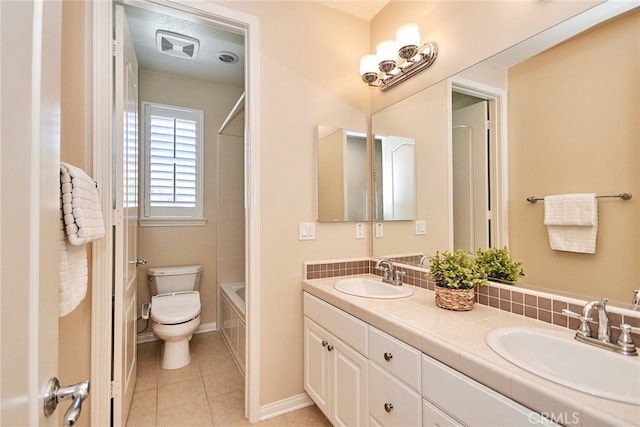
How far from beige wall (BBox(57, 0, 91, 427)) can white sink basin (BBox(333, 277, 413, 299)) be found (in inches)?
50.0

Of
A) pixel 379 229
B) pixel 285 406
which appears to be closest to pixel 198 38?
pixel 379 229

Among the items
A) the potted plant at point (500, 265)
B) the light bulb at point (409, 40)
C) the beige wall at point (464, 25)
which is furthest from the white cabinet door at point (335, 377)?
the light bulb at point (409, 40)

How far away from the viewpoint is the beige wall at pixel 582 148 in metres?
0.98

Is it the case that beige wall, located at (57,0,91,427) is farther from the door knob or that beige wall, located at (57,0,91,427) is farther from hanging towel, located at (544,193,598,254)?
hanging towel, located at (544,193,598,254)

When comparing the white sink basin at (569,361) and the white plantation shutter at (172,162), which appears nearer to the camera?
the white sink basin at (569,361)

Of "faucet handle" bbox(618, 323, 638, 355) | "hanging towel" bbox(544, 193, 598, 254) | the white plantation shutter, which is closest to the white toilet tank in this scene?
the white plantation shutter

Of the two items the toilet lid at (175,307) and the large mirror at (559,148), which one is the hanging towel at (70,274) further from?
the large mirror at (559,148)

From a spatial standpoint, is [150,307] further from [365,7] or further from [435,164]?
[365,7]

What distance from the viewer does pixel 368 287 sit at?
1906 mm

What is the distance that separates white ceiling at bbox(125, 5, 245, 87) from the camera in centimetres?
212

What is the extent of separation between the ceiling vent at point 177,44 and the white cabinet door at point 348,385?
256cm

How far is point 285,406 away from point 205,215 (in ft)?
6.93

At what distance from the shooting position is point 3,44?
1.39 feet

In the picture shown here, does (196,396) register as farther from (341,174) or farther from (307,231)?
(341,174)
